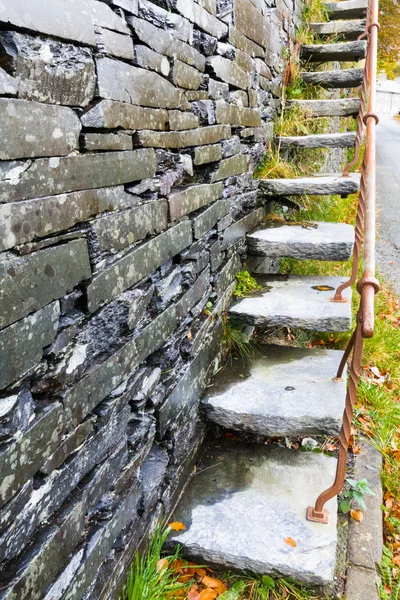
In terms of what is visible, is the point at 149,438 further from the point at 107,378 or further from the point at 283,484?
the point at 283,484

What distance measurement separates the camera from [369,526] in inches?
87.5

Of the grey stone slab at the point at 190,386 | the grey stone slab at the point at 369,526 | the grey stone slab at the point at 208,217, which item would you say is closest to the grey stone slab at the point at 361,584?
the grey stone slab at the point at 369,526

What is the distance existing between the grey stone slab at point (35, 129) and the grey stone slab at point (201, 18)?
0.93m

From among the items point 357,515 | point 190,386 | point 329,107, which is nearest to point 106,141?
point 190,386

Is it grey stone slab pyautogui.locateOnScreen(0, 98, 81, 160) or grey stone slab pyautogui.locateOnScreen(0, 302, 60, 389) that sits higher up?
grey stone slab pyautogui.locateOnScreen(0, 98, 81, 160)

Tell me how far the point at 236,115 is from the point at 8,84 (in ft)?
6.31

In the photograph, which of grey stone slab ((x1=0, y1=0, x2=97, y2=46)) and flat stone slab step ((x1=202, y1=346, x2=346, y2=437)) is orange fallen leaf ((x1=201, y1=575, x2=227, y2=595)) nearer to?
flat stone slab step ((x1=202, y1=346, x2=346, y2=437))

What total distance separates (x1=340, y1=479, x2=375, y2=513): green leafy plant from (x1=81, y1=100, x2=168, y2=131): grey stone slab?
179 centimetres

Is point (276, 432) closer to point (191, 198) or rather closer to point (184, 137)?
point (191, 198)

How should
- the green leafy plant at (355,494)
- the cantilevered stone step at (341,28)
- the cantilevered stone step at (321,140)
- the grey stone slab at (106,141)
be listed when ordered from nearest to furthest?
the grey stone slab at (106,141) < the green leafy plant at (355,494) < the cantilevered stone step at (321,140) < the cantilevered stone step at (341,28)

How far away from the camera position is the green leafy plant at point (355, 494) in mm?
2248

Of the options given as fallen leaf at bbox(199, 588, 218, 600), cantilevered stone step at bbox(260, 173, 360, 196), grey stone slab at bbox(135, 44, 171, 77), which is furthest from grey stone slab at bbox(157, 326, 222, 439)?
cantilevered stone step at bbox(260, 173, 360, 196)

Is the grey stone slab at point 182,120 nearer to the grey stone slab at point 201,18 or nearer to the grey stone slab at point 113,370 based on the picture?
the grey stone slab at point 201,18

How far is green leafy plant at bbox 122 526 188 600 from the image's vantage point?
5.58 feet
